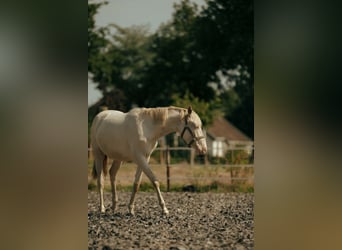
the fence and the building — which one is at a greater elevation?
the building

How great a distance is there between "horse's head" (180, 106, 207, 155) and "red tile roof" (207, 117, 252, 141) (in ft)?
40.4

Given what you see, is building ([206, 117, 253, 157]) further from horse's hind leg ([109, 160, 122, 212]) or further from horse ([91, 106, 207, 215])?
horse ([91, 106, 207, 215])

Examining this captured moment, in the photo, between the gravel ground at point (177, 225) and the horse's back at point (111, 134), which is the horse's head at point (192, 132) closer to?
the horse's back at point (111, 134)

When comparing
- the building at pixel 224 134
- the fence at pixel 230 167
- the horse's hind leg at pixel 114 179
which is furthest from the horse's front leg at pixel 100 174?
the building at pixel 224 134

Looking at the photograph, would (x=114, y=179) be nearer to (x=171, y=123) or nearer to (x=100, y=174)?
(x=100, y=174)

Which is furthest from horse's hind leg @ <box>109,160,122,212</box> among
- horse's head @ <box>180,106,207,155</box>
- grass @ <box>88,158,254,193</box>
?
grass @ <box>88,158,254,193</box>

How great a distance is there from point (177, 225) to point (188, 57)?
1142cm

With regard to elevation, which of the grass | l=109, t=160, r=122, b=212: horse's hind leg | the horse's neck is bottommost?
the grass

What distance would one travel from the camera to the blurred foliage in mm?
15766

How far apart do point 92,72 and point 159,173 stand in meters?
4.23

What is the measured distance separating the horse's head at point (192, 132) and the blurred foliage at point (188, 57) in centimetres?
890

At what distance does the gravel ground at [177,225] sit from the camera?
4648 mm

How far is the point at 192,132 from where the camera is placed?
20.4ft
